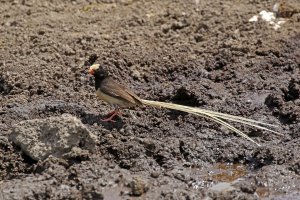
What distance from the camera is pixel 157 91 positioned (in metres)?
10.6

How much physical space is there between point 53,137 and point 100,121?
34.8 inches

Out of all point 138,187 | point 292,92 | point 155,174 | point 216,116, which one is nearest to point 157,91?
point 216,116

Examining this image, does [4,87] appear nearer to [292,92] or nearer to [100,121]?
[100,121]

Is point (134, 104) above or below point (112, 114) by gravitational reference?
above

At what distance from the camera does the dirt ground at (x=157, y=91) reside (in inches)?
344

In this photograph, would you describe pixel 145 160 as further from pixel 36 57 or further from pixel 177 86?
pixel 36 57

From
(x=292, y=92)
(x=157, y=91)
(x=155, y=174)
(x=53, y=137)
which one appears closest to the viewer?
(x=155, y=174)

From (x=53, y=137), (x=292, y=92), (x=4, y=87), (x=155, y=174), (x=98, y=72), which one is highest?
(x=98, y=72)

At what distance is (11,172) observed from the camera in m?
8.87

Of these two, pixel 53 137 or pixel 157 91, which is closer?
pixel 53 137

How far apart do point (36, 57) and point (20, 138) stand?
96.9 inches

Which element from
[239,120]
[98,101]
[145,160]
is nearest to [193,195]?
[145,160]

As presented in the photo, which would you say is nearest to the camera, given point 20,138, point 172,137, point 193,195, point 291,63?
point 193,195

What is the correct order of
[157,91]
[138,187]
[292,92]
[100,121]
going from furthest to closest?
[157,91] → [292,92] → [100,121] → [138,187]
